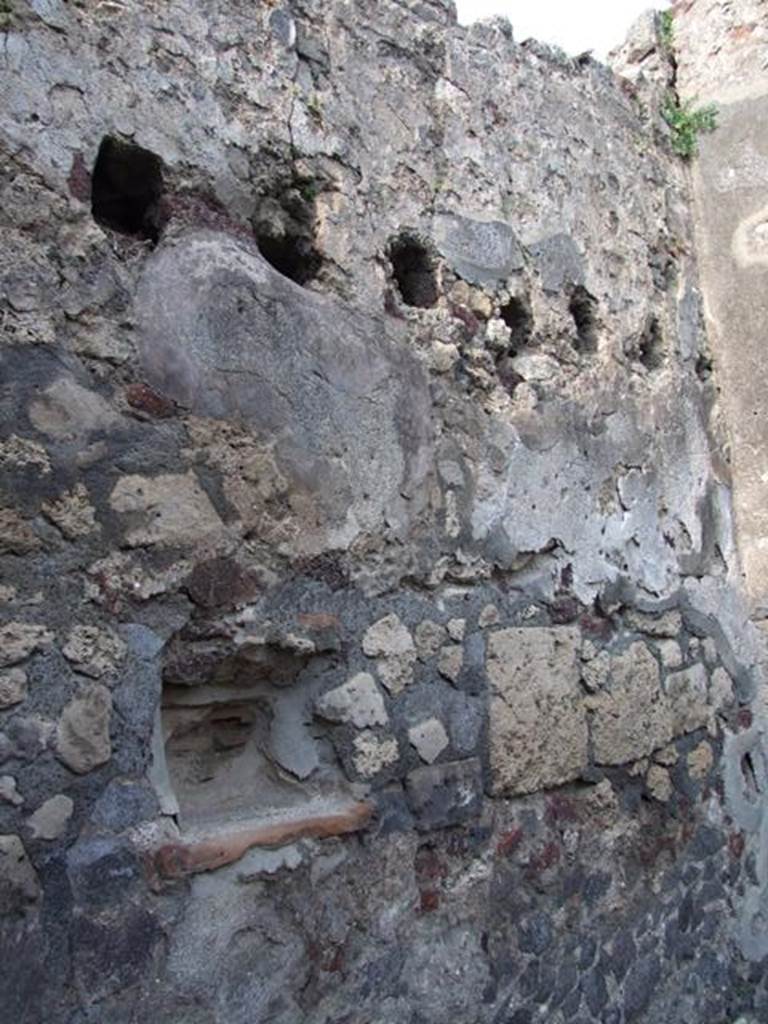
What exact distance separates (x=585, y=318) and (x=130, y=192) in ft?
5.03

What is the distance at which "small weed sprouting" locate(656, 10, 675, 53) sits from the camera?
3.67 meters

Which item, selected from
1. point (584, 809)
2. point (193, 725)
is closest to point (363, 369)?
point (193, 725)

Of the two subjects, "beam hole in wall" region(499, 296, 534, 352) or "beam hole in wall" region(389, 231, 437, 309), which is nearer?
"beam hole in wall" region(389, 231, 437, 309)

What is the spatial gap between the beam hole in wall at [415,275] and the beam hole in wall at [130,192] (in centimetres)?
Result: 71

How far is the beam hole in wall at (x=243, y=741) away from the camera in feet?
6.12

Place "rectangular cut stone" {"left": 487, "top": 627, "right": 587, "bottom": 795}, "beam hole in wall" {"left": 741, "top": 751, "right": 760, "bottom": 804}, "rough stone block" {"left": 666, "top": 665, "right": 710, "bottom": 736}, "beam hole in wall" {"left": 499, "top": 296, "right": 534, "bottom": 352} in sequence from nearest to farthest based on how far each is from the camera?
"rectangular cut stone" {"left": 487, "top": 627, "right": 587, "bottom": 795}, "beam hole in wall" {"left": 499, "top": 296, "right": 534, "bottom": 352}, "rough stone block" {"left": 666, "top": 665, "right": 710, "bottom": 736}, "beam hole in wall" {"left": 741, "top": 751, "right": 760, "bottom": 804}

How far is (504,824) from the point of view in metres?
2.31

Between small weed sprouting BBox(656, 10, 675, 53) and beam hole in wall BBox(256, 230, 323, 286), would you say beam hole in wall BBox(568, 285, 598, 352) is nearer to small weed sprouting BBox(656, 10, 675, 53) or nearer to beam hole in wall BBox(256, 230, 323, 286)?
beam hole in wall BBox(256, 230, 323, 286)

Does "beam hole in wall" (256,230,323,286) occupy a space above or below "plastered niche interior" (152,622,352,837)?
above

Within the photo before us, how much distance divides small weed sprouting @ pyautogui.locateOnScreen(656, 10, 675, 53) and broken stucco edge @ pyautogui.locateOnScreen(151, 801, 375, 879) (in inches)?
127

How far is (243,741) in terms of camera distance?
202 cm

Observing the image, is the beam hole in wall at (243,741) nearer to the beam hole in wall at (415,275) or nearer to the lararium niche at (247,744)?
the lararium niche at (247,744)

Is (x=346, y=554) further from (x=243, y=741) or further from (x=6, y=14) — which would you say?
(x=6, y=14)

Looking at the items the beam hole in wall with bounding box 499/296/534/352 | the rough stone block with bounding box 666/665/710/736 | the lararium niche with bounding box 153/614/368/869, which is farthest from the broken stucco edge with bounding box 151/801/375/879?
the beam hole in wall with bounding box 499/296/534/352
